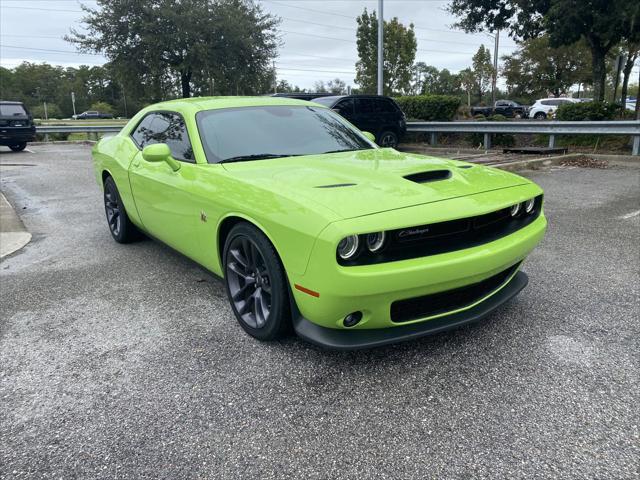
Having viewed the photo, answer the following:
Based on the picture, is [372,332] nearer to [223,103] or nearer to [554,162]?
[223,103]

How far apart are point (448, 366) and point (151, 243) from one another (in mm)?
3613

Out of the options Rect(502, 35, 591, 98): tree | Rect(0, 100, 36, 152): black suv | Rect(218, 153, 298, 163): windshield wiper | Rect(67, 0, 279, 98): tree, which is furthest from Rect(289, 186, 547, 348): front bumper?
Rect(502, 35, 591, 98): tree

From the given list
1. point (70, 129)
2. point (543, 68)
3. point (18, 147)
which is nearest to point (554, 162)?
point (18, 147)

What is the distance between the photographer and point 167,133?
3.95 m

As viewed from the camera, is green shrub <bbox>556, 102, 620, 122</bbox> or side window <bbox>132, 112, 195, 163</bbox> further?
green shrub <bbox>556, 102, 620, 122</bbox>

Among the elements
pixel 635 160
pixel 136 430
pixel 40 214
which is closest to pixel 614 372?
pixel 136 430

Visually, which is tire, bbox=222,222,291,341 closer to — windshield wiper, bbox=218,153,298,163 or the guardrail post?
windshield wiper, bbox=218,153,298,163

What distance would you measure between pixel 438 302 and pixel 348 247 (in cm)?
61

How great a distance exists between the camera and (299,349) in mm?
2801

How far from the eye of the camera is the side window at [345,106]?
11.6m

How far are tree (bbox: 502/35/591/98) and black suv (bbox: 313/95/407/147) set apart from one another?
35351mm

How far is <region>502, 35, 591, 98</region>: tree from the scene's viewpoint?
1694 inches

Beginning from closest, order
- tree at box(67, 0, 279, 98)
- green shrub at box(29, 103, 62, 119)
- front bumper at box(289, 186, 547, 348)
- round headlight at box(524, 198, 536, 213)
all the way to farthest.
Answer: front bumper at box(289, 186, 547, 348) → round headlight at box(524, 198, 536, 213) → tree at box(67, 0, 279, 98) → green shrub at box(29, 103, 62, 119)

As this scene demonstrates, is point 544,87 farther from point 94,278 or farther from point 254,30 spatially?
point 94,278
